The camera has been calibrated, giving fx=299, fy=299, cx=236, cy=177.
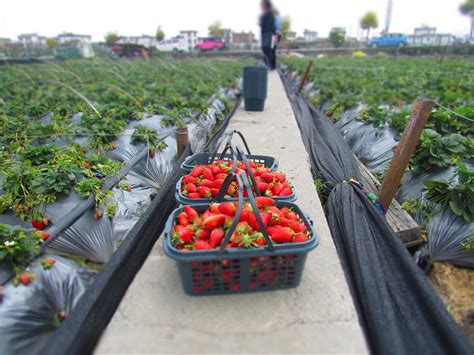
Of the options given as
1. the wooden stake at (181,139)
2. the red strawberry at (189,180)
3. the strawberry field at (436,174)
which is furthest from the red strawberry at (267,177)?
the wooden stake at (181,139)

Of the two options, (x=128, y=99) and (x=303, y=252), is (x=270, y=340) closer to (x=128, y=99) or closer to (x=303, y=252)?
(x=303, y=252)

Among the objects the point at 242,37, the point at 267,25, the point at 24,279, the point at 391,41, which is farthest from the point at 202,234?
the point at 242,37

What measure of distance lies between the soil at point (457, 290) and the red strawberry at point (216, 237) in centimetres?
180

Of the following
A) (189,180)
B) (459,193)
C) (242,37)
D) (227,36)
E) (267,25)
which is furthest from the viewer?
(242,37)

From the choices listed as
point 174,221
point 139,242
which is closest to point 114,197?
point 139,242

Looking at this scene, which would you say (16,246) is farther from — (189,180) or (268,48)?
(268,48)

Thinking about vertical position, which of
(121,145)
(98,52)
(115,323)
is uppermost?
(98,52)

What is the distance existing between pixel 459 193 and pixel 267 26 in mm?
10508

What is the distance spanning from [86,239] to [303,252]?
5.78 feet

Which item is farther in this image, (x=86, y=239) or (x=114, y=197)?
(x=114, y=197)

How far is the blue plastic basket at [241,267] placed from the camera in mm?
1602

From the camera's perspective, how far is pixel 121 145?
423 centimetres

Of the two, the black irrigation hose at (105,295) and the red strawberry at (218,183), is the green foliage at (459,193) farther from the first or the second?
the black irrigation hose at (105,295)

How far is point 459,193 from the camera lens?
2.67 metres
